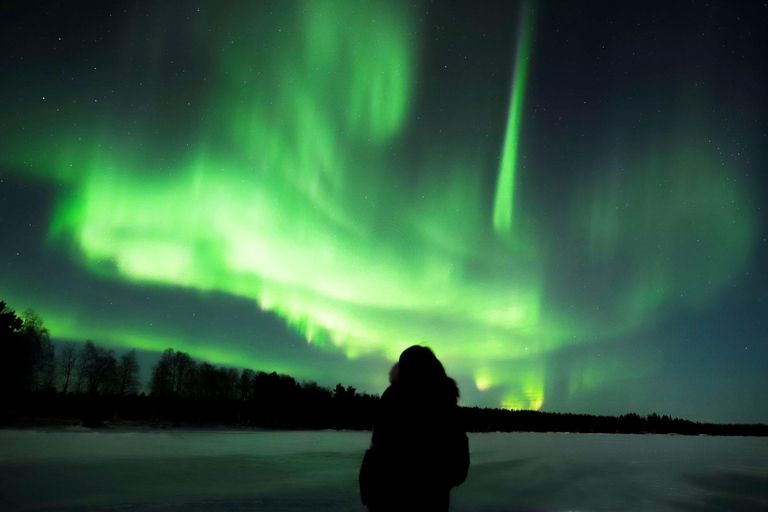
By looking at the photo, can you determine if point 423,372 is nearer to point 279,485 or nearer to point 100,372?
point 279,485

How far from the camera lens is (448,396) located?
3594 millimetres

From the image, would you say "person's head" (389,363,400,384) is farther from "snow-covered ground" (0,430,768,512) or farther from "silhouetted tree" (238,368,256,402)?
"silhouetted tree" (238,368,256,402)

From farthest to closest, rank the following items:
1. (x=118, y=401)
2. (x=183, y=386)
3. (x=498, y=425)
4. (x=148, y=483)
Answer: (x=498, y=425) → (x=183, y=386) → (x=118, y=401) → (x=148, y=483)

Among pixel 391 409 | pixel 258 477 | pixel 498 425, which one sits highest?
pixel 391 409

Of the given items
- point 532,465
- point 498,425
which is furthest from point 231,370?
point 532,465

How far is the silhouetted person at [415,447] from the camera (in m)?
3.43

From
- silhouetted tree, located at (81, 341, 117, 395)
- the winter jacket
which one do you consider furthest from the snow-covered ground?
silhouetted tree, located at (81, 341, 117, 395)

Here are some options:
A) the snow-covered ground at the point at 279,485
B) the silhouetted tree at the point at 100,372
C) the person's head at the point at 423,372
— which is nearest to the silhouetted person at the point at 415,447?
the person's head at the point at 423,372

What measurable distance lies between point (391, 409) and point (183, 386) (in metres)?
140

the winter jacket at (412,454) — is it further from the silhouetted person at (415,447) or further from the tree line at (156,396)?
the tree line at (156,396)

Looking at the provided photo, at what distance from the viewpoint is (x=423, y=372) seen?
3.57 meters

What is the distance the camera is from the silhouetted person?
3432 millimetres

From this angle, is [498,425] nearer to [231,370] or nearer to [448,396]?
[231,370]

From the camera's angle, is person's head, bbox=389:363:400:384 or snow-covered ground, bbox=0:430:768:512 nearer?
person's head, bbox=389:363:400:384
